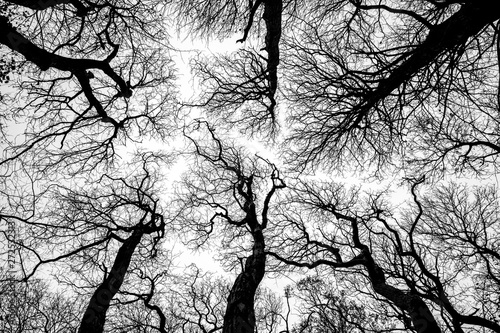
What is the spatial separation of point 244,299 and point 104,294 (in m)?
3.22

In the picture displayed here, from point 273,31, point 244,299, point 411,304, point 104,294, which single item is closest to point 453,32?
point 273,31

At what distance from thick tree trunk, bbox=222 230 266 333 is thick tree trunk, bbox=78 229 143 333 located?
2.74 m

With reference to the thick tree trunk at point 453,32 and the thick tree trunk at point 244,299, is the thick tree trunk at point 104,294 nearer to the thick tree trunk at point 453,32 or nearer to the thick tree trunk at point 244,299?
the thick tree trunk at point 244,299

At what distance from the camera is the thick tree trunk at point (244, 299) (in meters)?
4.61

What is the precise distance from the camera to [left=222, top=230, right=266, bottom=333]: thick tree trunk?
4613mm

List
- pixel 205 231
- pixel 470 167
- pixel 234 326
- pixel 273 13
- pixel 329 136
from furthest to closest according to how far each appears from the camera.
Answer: pixel 205 231 → pixel 470 167 → pixel 273 13 → pixel 329 136 → pixel 234 326

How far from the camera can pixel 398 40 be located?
4438 millimetres

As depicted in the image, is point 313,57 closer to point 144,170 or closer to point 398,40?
point 398,40

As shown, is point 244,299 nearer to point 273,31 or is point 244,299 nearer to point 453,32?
point 453,32

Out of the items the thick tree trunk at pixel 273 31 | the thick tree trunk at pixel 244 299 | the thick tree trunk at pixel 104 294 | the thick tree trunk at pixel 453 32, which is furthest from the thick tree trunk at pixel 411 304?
the thick tree trunk at pixel 104 294

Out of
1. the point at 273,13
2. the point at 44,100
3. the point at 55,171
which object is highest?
the point at 273,13

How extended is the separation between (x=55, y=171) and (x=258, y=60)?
565 centimetres

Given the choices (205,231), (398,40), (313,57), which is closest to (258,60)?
(313,57)

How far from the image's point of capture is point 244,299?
5.03 meters
